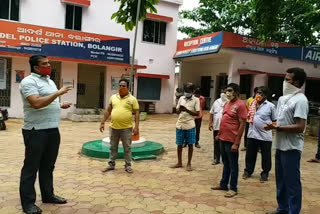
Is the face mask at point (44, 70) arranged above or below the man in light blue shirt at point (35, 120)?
above

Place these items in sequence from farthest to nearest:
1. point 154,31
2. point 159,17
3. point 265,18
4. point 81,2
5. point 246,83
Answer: point 154,31 < point 246,83 < point 159,17 < point 81,2 < point 265,18

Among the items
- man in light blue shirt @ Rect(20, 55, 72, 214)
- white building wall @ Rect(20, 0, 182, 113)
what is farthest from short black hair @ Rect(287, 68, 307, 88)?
white building wall @ Rect(20, 0, 182, 113)

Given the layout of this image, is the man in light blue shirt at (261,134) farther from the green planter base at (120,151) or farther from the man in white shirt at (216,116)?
the green planter base at (120,151)

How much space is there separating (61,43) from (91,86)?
9.69 ft

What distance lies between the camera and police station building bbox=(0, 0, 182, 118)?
11844mm

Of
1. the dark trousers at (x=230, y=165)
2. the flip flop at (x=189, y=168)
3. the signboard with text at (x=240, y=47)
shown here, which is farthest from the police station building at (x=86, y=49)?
the dark trousers at (x=230, y=165)

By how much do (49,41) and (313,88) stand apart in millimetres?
13869

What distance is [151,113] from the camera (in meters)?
15.6

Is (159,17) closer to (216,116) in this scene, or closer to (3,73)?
(3,73)

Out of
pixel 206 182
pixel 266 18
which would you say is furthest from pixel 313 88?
pixel 206 182

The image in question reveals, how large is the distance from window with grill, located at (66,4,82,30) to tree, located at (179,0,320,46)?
7516mm

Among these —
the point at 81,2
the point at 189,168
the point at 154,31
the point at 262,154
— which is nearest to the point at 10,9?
the point at 81,2

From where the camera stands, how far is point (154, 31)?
50.7ft

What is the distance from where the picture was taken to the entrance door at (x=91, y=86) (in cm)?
1439
